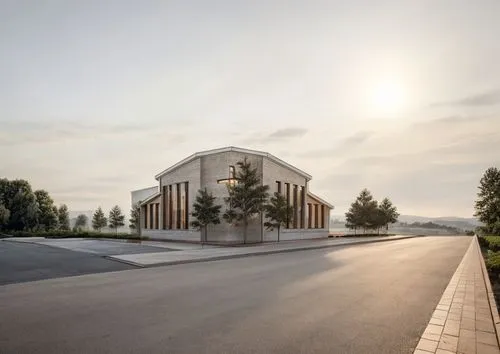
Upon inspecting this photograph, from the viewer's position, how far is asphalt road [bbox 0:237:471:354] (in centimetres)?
545

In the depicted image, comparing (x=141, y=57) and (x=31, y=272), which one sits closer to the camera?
(x=31, y=272)

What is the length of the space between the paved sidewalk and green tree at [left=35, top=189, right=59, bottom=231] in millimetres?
58809

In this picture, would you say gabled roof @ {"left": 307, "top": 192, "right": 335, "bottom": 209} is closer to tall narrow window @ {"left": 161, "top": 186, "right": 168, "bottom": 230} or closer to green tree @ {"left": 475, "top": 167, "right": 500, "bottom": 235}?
tall narrow window @ {"left": 161, "top": 186, "right": 168, "bottom": 230}

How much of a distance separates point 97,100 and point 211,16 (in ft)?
32.4

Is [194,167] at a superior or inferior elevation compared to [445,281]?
superior

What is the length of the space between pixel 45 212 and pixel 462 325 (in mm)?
63376

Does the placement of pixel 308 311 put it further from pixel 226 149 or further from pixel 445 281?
pixel 226 149

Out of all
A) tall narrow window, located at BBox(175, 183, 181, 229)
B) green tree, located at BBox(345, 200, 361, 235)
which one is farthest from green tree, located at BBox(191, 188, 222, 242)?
green tree, located at BBox(345, 200, 361, 235)

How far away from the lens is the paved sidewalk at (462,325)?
5.32 metres

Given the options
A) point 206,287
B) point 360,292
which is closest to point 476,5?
point 360,292

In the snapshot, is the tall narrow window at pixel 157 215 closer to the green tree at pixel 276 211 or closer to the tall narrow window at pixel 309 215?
the green tree at pixel 276 211

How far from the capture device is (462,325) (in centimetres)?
648

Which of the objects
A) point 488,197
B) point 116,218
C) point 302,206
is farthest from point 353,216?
point 116,218

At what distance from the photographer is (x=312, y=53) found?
731 inches
